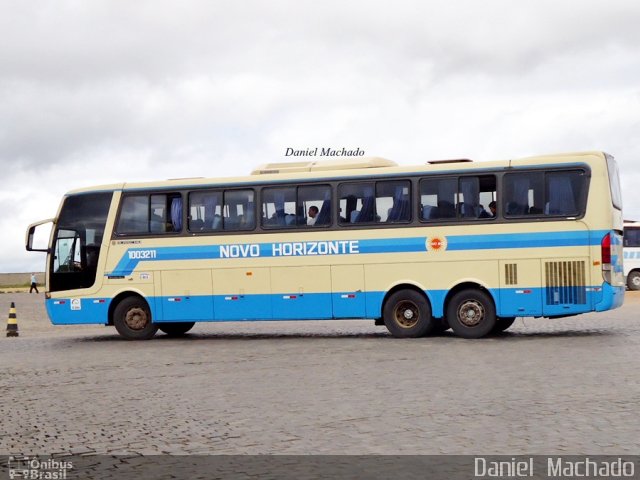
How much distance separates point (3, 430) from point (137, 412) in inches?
57.6

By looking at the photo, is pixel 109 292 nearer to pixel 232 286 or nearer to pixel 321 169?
pixel 232 286

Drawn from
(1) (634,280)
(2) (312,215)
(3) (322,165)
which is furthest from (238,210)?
(1) (634,280)

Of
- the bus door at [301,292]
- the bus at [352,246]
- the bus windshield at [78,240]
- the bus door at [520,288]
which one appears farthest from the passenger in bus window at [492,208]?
the bus windshield at [78,240]

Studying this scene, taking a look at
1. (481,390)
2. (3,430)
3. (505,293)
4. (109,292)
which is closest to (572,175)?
(505,293)

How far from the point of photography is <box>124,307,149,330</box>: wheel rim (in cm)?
2209

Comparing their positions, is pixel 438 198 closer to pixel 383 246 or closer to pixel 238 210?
pixel 383 246

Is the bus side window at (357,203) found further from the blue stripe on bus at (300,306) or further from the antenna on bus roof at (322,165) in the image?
the blue stripe on bus at (300,306)

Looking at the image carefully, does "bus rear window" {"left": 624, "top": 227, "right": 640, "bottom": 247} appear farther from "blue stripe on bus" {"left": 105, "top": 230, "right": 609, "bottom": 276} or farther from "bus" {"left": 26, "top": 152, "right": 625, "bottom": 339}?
"blue stripe on bus" {"left": 105, "top": 230, "right": 609, "bottom": 276}

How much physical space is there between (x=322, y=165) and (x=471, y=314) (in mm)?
4469

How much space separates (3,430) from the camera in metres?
9.30

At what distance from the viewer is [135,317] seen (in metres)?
22.2

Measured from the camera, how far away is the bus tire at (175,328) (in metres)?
23.4

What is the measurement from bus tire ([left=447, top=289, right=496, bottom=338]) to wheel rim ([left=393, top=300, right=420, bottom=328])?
672 millimetres

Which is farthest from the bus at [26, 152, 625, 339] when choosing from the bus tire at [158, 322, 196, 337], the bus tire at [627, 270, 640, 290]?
the bus tire at [627, 270, 640, 290]
